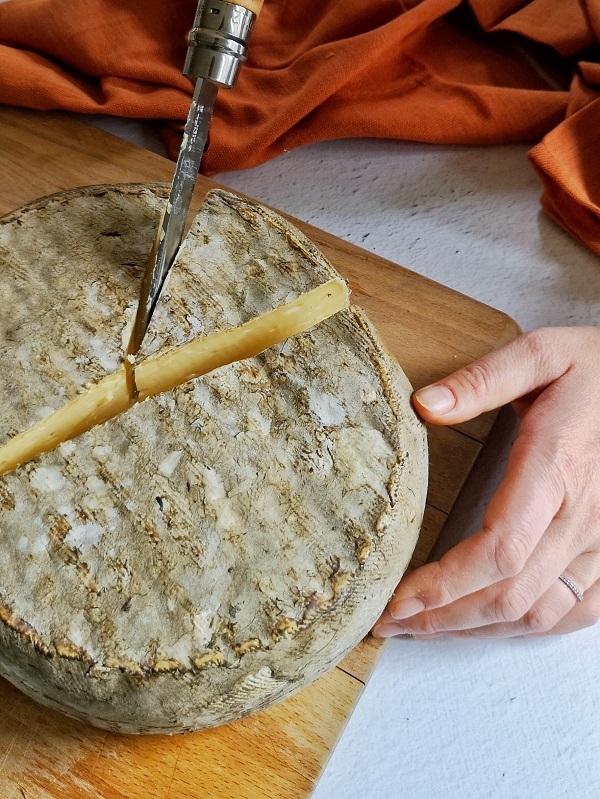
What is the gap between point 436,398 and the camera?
1304 millimetres

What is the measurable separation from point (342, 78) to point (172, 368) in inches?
38.2

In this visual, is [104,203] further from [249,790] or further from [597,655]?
[597,655]

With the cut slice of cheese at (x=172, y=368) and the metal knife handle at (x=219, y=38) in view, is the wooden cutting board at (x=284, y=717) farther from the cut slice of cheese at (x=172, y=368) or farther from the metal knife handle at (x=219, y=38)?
the metal knife handle at (x=219, y=38)

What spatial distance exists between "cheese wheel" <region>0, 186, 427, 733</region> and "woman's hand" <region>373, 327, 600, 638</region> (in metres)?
0.15

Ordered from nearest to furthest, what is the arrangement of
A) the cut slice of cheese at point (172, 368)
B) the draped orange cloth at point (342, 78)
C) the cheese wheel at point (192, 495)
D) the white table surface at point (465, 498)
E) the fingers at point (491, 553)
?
1. the cheese wheel at point (192, 495)
2. the cut slice of cheese at point (172, 368)
3. the fingers at point (491, 553)
4. the white table surface at point (465, 498)
5. the draped orange cloth at point (342, 78)

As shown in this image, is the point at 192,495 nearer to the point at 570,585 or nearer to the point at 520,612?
the point at 520,612

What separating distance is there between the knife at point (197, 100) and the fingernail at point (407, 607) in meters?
0.59

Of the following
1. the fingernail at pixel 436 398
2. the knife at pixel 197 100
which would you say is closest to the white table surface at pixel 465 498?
the fingernail at pixel 436 398

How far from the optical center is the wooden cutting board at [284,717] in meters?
1.20

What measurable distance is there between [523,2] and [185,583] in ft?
5.57

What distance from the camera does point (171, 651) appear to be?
101cm

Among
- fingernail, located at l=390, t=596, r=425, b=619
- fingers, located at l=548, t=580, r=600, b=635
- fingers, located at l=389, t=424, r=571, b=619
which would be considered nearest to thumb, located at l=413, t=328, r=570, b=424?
fingers, located at l=389, t=424, r=571, b=619

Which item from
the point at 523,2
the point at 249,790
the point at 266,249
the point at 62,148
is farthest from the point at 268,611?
the point at 523,2

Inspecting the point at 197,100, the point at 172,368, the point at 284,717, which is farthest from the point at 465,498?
the point at 197,100
